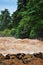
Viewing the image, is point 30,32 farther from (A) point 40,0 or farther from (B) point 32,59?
(B) point 32,59

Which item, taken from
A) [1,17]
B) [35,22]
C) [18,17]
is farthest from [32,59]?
[1,17]

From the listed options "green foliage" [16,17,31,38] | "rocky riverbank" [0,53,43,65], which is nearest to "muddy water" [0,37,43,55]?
"green foliage" [16,17,31,38]

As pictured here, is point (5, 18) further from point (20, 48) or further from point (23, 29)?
point (20, 48)

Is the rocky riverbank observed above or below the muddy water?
above

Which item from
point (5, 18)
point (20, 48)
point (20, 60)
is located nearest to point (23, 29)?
point (20, 48)

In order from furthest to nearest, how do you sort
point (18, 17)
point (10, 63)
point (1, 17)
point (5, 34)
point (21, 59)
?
point (1, 17) < point (5, 34) < point (18, 17) < point (21, 59) < point (10, 63)

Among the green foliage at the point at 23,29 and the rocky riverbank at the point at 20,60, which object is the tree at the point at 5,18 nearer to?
the green foliage at the point at 23,29

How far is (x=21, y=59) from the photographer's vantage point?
9.80 meters

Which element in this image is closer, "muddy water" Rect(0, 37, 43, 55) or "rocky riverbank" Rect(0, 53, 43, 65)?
"rocky riverbank" Rect(0, 53, 43, 65)

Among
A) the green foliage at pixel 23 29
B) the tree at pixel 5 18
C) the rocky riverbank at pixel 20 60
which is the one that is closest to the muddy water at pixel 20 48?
the green foliage at pixel 23 29

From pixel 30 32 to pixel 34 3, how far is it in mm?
2977

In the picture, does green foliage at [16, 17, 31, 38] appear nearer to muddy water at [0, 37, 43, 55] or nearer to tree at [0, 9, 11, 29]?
muddy water at [0, 37, 43, 55]

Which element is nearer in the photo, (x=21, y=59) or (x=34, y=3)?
(x=21, y=59)

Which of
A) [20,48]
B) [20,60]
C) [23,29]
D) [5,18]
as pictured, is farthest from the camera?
[5,18]
